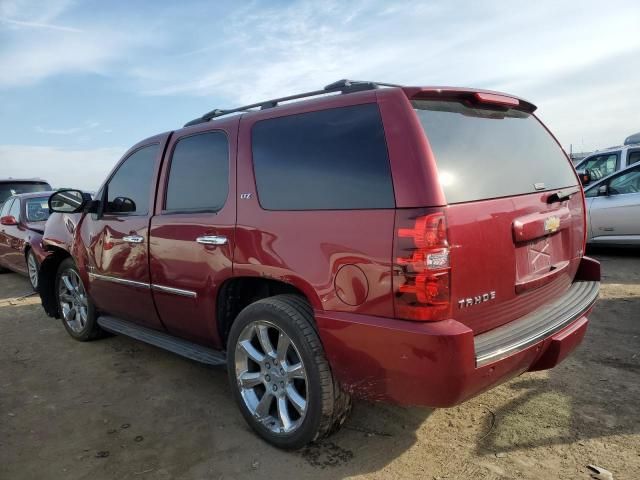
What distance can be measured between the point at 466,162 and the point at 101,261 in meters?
3.21

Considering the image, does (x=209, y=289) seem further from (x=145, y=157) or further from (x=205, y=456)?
(x=145, y=157)

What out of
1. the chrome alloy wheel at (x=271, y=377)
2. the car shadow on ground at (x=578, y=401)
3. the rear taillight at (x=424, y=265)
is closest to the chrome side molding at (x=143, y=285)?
the chrome alloy wheel at (x=271, y=377)

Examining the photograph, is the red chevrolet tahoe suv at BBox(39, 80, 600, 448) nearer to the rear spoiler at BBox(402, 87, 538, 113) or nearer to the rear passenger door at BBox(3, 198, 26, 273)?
the rear spoiler at BBox(402, 87, 538, 113)

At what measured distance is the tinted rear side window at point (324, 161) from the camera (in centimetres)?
242

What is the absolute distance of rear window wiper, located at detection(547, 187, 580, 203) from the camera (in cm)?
290

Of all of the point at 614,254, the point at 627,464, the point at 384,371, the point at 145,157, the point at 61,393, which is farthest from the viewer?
the point at 614,254

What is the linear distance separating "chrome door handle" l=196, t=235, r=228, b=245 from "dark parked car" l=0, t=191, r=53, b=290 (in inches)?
197

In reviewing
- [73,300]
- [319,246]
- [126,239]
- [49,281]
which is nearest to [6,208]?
[49,281]

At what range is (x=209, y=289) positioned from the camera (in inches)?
127

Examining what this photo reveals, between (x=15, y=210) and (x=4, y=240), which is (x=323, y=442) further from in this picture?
(x=4, y=240)

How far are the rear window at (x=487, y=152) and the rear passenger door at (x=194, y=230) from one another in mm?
1305

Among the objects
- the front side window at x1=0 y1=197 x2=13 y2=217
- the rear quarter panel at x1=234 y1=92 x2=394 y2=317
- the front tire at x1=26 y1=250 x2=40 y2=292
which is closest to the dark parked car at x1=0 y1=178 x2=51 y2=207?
the front side window at x1=0 y1=197 x2=13 y2=217

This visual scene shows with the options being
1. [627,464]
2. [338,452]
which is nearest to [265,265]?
[338,452]

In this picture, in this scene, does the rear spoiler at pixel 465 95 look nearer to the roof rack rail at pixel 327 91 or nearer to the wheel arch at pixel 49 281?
the roof rack rail at pixel 327 91
